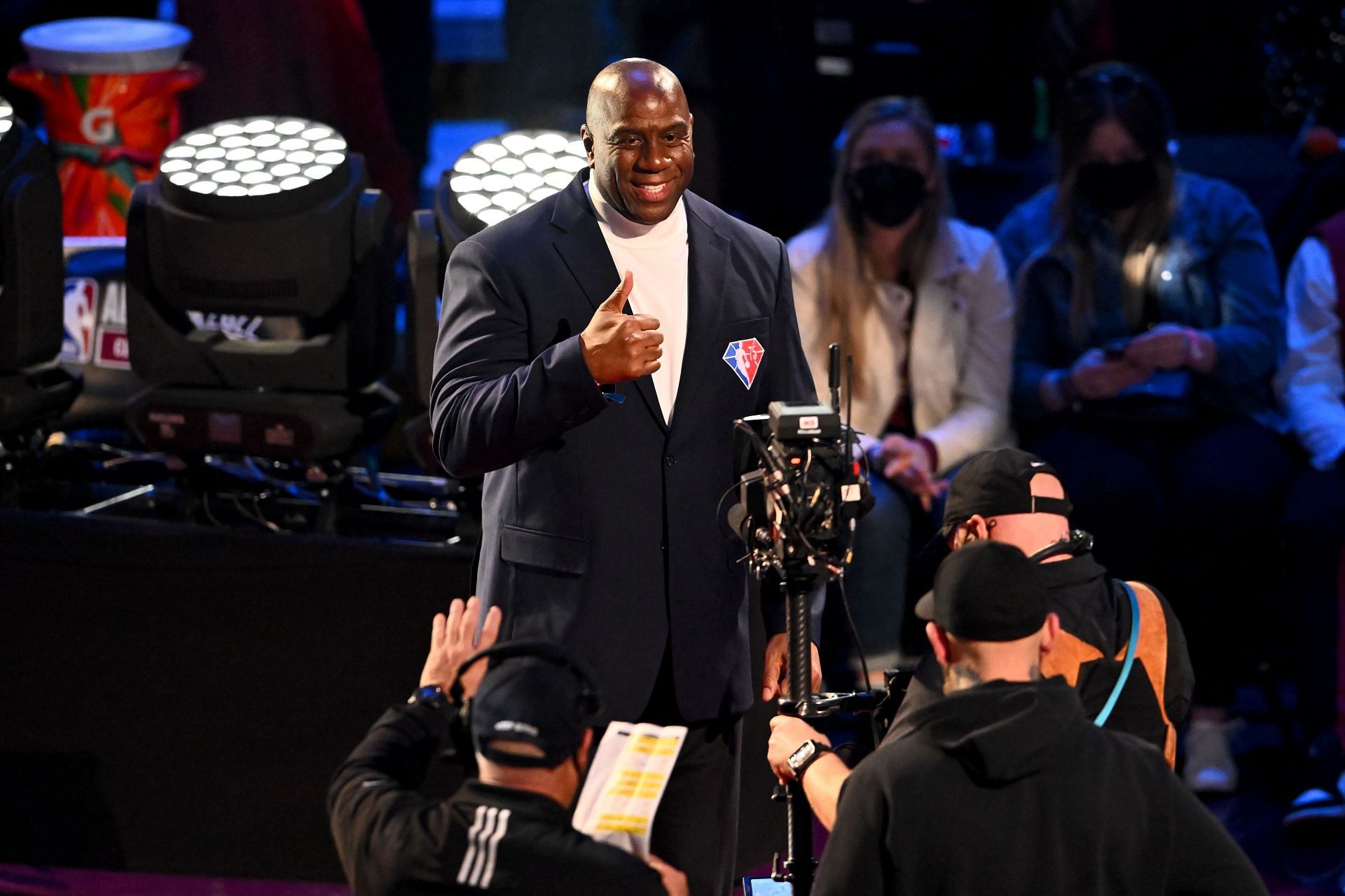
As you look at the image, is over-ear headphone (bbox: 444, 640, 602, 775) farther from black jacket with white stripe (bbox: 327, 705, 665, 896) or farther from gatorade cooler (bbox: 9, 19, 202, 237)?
gatorade cooler (bbox: 9, 19, 202, 237)

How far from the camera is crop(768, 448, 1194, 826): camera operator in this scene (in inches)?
101

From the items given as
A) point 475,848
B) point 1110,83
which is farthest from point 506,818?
point 1110,83

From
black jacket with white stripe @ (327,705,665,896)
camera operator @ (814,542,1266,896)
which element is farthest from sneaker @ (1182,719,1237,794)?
black jacket with white stripe @ (327,705,665,896)

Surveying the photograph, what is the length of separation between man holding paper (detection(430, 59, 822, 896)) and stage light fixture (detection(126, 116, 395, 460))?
1098mm

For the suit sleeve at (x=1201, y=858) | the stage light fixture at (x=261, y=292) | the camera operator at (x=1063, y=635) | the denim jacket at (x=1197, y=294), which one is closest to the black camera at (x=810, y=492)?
the camera operator at (x=1063, y=635)

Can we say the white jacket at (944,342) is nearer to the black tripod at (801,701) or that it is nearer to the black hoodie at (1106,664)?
the black hoodie at (1106,664)

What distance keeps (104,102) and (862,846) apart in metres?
3.18

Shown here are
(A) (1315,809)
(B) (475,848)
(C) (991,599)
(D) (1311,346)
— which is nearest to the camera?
(B) (475,848)

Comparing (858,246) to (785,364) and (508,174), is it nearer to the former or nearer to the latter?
(508,174)

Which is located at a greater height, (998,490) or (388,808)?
(998,490)

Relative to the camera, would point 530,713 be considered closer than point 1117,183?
Yes

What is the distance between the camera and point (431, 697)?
7.89 ft

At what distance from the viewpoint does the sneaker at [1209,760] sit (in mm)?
4418

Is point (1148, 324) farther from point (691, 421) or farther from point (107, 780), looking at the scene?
point (107, 780)
